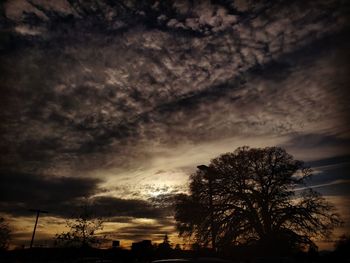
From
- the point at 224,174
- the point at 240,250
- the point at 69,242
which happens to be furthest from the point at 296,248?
the point at 69,242

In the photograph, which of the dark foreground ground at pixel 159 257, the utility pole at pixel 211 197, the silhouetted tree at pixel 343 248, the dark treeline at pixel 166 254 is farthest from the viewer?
the silhouetted tree at pixel 343 248

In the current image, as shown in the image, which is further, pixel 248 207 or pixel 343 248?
pixel 343 248

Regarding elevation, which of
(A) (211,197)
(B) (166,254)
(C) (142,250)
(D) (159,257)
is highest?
(A) (211,197)

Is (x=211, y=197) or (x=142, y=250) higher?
(x=211, y=197)

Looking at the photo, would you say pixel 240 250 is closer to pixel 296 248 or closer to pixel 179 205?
pixel 296 248

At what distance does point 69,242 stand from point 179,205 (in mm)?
33594

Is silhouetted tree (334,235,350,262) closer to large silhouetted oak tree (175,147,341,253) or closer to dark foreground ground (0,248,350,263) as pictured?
dark foreground ground (0,248,350,263)

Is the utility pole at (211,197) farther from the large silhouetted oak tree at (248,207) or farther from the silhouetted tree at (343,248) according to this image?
the silhouetted tree at (343,248)

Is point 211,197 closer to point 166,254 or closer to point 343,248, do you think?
point 166,254

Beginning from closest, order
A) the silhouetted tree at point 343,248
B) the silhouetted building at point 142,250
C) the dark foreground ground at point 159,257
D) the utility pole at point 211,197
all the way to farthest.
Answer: the dark foreground ground at point 159,257
the utility pole at point 211,197
the silhouetted building at point 142,250
the silhouetted tree at point 343,248

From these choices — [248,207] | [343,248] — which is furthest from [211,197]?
[343,248]

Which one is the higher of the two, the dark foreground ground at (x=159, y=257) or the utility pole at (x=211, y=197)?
the utility pole at (x=211, y=197)

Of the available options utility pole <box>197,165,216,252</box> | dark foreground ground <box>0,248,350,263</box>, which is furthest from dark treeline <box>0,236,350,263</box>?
utility pole <box>197,165,216,252</box>

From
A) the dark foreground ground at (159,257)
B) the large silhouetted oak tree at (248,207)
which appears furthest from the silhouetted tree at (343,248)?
the large silhouetted oak tree at (248,207)
